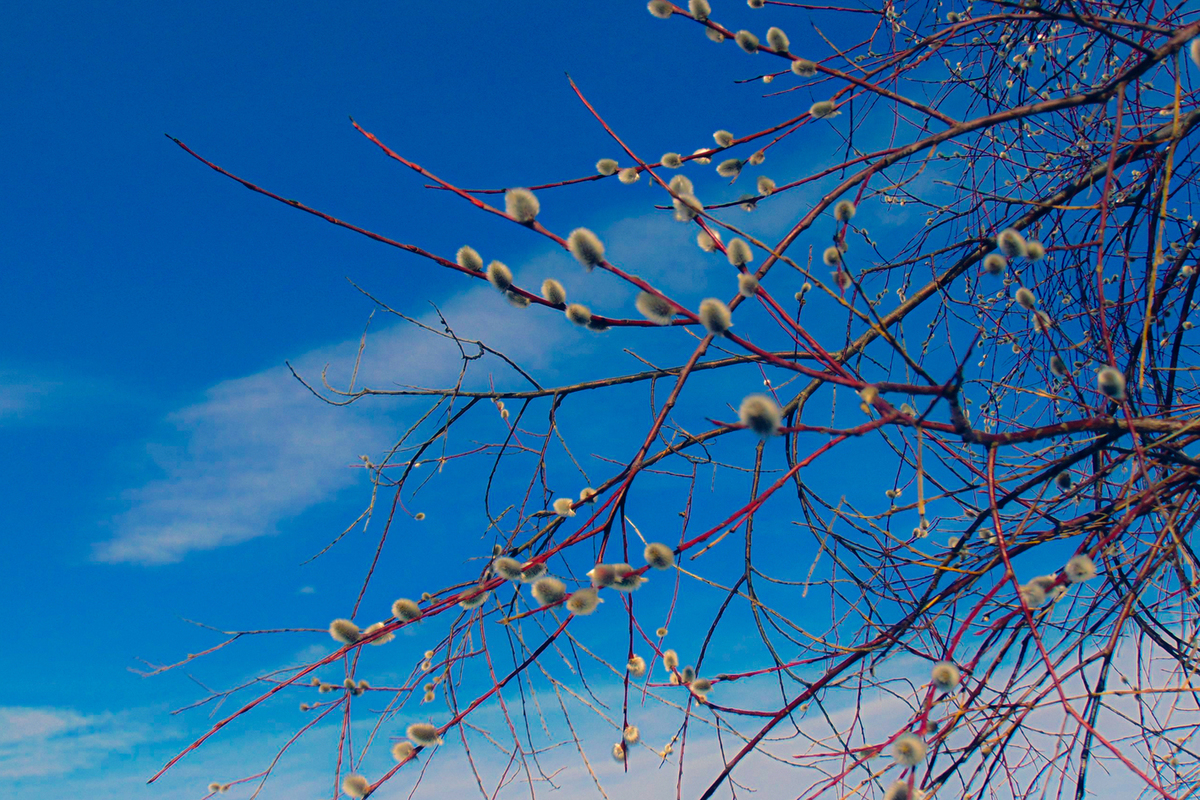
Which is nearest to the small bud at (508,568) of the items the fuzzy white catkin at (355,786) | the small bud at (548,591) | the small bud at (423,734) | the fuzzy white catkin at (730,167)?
the small bud at (548,591)

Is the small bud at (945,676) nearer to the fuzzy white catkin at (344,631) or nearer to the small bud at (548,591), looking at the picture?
the small bud at (548,591)

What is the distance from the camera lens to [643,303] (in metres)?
1.22

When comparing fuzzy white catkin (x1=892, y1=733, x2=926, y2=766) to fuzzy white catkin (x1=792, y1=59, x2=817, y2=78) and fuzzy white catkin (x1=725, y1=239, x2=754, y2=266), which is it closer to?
fuzzy white catkin (x1=725, y1=239, x2=754, y2=266)

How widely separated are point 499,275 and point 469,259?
14 centimetres

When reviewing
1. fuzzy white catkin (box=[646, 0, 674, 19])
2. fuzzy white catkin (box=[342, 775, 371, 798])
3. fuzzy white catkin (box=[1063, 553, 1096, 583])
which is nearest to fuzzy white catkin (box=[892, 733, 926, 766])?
fuzzy white catkin (box=[1063, 553, 1096, 583])

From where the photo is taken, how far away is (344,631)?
1.76 metres

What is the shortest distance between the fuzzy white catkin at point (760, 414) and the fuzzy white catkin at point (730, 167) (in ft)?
4.58

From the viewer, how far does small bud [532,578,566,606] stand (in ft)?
4.66

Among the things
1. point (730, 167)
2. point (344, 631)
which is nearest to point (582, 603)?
point (344, 631)

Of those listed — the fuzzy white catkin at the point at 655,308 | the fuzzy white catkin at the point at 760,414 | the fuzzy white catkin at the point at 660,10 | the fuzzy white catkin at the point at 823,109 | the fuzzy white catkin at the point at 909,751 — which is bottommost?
the fuzzy white catkin at the point at 909,751

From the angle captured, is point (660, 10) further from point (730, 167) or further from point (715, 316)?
point (715, 316)

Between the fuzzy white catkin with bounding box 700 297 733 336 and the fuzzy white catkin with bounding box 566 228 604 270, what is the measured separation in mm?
220

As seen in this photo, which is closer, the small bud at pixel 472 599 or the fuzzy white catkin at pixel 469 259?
the fuzzy white catkin at pixel 469 259

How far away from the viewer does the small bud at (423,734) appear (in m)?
1.65
